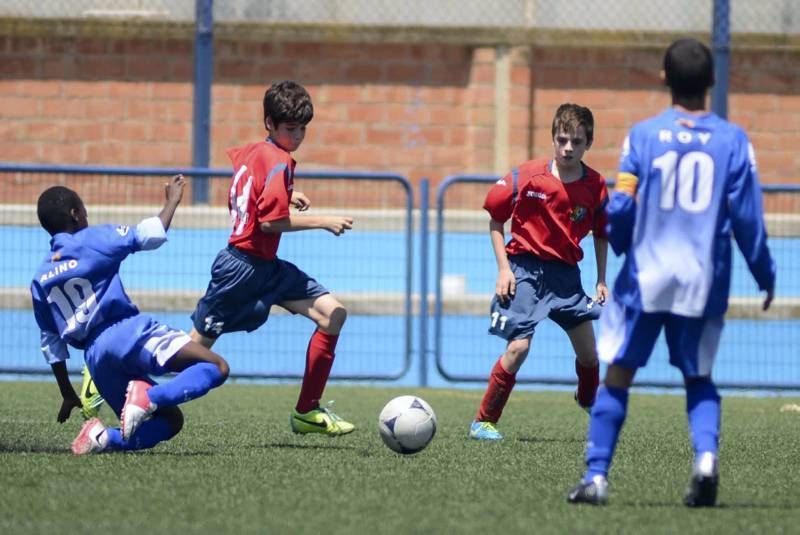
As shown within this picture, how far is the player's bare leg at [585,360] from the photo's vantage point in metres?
7.79

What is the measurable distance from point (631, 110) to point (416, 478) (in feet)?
29.6

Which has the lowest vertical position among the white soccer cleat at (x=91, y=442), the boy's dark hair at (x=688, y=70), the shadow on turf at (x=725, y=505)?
the white soccer cleat at (x=91, y=442)

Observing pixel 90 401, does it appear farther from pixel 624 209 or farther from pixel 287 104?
pixel 624 209

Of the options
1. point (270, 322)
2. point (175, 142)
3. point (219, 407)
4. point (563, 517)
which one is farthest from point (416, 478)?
point (175, 142)

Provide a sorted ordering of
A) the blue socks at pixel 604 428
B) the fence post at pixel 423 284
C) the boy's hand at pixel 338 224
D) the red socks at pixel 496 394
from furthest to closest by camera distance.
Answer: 1. the fence post at pixel 423 284
2. the red socks at pixel 496 394
3. the boy's hand at pixel 338 224
4. the blue socks at pixel 604 428

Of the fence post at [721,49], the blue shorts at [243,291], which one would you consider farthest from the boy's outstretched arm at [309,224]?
the fence post at [721,49]

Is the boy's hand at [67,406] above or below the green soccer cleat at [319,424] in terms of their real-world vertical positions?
above

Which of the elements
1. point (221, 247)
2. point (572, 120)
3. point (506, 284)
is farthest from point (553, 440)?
point (221, 247)

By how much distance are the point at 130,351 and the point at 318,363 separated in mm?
1366

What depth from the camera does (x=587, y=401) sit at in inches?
316

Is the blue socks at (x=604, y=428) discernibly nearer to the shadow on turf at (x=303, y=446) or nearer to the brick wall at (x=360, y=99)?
the shadow on turf at (x=303, y=446)

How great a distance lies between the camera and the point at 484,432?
770cm

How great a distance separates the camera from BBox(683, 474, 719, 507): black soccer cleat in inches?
206

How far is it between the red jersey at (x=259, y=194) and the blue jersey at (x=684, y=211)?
7.37ft
